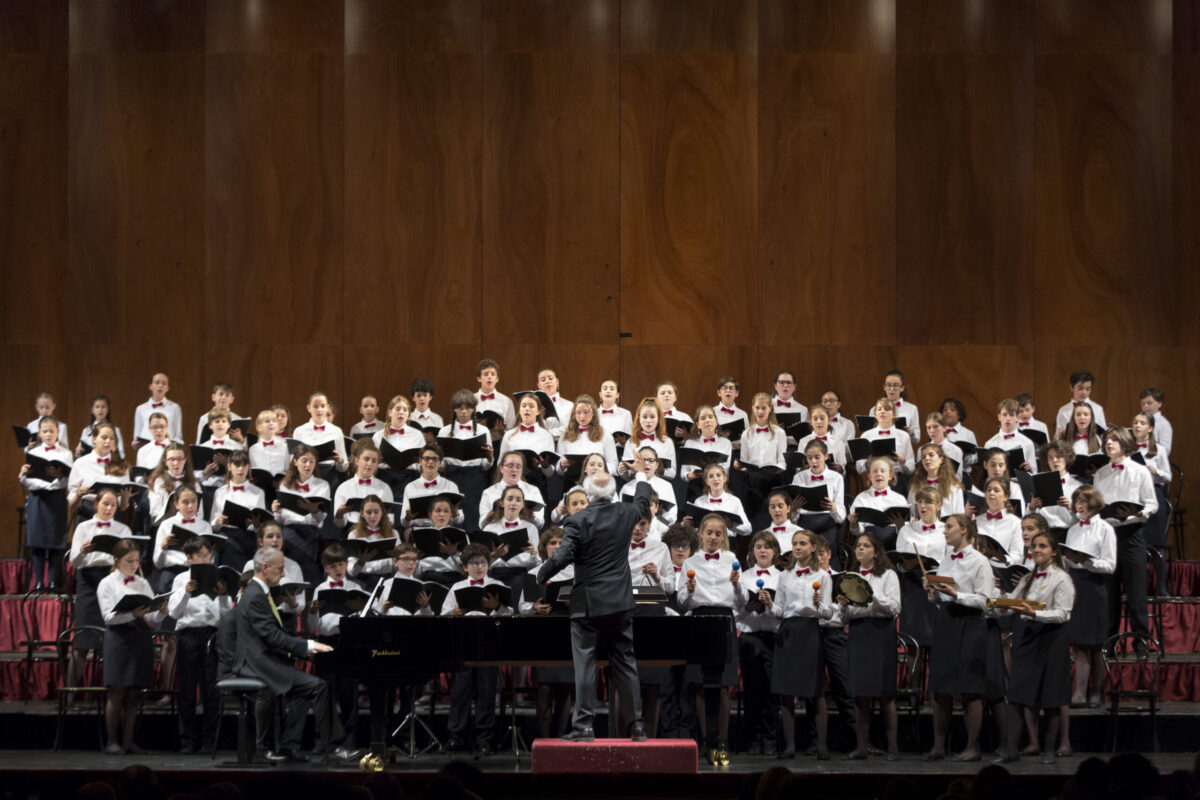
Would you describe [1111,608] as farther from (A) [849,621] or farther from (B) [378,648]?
(B) [378,648]

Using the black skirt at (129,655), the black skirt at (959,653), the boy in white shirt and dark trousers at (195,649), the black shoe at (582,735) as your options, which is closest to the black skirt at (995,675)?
the black skirt at (959,653)

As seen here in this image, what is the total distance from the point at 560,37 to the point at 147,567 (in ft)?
19.3

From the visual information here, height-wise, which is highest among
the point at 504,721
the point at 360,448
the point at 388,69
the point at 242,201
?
the point at 388,69

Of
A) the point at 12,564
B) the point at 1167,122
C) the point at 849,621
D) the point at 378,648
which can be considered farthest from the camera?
the point at 1167,122

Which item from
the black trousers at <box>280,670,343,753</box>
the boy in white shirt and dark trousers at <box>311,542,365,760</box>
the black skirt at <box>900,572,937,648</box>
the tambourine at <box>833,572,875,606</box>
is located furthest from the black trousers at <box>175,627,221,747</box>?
the black skirt at <box>900,572,937,648</box>

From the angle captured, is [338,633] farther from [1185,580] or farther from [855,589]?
[1185,580]

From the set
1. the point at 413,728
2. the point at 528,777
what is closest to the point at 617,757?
the point at 528,777

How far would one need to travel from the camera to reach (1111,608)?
8.91m

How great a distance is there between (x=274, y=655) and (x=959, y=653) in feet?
12.5

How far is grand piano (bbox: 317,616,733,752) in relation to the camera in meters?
6.98

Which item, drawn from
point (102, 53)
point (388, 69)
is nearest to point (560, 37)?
point (388, 69)

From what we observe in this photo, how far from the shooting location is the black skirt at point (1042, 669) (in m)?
7.57

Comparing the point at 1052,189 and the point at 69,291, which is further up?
the point at 1052,189

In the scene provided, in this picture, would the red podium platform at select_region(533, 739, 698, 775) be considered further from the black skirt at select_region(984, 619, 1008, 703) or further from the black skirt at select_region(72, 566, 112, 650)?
the black skirt at select_region(72, 566, 112, 650)
